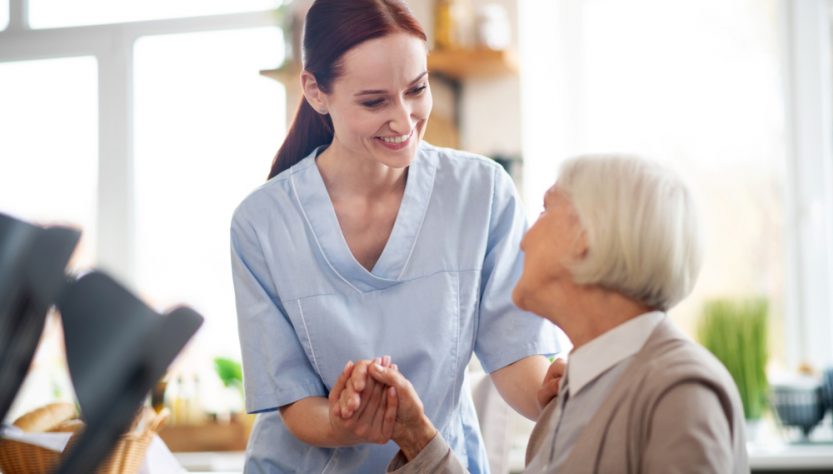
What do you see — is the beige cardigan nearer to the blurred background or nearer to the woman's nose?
the woman's nose

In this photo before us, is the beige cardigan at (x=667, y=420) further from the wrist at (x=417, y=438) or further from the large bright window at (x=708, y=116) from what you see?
the large bright window at (x=708, y=116)

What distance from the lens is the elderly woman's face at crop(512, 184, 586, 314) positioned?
50.2 inches

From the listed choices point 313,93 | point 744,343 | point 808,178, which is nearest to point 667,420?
point 313,93

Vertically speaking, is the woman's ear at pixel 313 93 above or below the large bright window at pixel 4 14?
below

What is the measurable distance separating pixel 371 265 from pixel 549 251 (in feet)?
1.24

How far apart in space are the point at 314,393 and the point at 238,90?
A: 113 inches

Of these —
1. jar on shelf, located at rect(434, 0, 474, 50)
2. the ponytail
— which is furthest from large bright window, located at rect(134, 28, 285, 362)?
the ponytail

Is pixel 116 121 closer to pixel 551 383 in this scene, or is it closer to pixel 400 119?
pixel 400 119

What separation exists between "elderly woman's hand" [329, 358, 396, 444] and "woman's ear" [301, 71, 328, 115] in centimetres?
43

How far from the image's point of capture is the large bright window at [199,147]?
13.7 feet

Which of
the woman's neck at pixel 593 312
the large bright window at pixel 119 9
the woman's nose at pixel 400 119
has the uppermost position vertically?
the large bright window at pixel 119 9

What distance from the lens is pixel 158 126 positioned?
168 inches

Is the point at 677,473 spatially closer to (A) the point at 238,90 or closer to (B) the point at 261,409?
(B) the point at 261,409

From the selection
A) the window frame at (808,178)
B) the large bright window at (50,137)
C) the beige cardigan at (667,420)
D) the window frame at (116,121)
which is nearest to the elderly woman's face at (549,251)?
the beige cardigan at (667,420)
